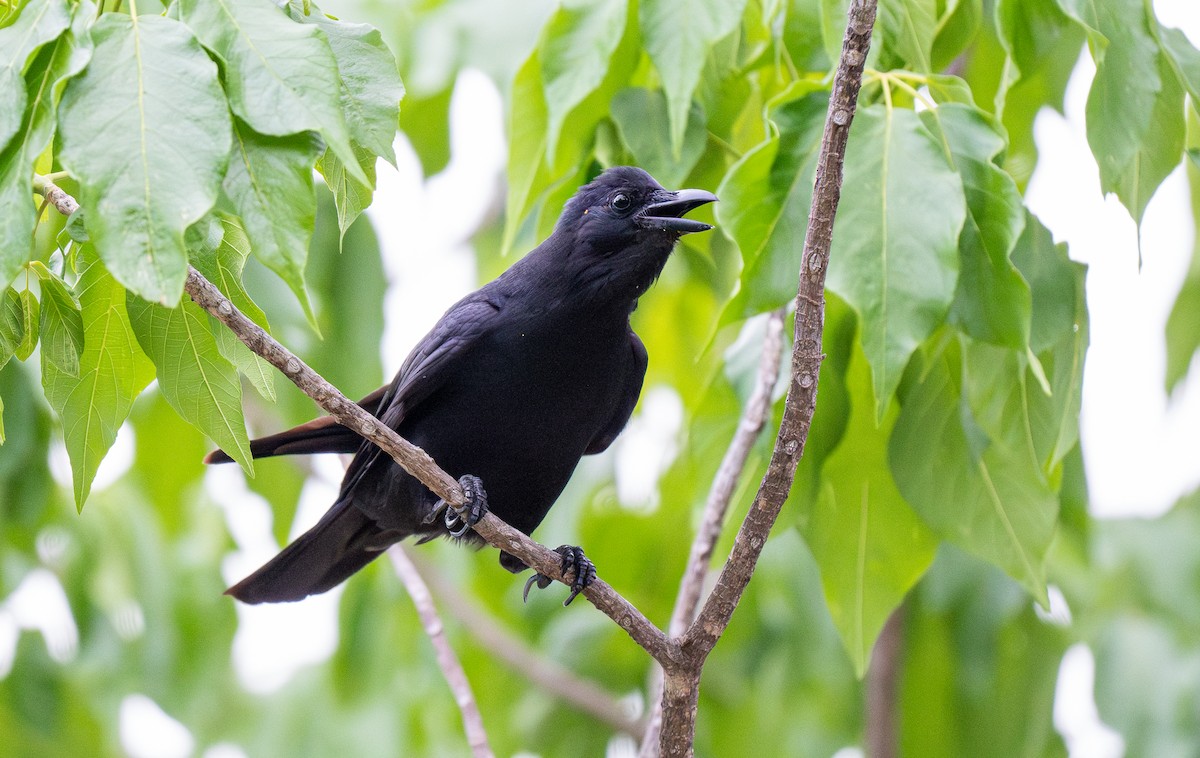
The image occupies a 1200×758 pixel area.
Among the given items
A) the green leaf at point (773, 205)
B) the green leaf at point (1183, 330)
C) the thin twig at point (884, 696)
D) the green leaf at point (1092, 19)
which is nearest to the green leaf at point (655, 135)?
the green leaf at point (773, 205)

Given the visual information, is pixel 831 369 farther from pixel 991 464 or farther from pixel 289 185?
pixel 289 185

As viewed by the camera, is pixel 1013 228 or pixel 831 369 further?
pixel 831 369

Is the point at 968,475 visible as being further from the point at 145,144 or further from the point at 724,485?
the point at 145,144

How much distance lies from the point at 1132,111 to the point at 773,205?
754 mm

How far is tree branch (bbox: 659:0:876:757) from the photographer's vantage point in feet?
7.06

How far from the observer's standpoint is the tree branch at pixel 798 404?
215cm

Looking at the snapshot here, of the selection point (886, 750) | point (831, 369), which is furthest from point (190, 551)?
point (831, 369)

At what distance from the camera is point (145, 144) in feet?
5.20

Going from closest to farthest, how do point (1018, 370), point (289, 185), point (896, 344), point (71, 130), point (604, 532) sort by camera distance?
point (71, 130)
point (289, 185)
point (896, 344)
point (1018, 370)
point (604, 532)

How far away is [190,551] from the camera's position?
6.37 meters

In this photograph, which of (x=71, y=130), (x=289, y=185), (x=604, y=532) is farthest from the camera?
(x=604, y=532)

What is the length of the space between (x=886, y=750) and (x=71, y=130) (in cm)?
413

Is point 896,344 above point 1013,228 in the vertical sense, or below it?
below

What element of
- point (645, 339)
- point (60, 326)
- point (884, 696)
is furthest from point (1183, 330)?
point (60, 326)
